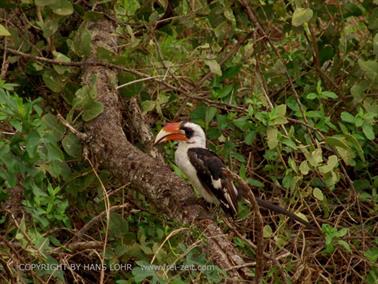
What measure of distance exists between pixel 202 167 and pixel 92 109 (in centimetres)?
53

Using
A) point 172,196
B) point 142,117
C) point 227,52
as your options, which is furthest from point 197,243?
point 227,52

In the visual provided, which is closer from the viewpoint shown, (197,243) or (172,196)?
(197,243)

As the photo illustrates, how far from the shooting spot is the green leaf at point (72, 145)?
343cm

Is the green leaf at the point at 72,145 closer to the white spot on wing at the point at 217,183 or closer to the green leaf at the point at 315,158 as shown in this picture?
the white spot on wing at the point at 217,183

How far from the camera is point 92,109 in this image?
11.1 feet

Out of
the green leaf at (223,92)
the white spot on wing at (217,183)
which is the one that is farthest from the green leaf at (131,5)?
the white spot on wing at (217,183)

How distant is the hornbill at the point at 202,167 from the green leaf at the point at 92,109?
403mm

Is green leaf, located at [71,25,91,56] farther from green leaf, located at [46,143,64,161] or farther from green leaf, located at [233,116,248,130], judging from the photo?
green leaf, located at [46,143,64,161]

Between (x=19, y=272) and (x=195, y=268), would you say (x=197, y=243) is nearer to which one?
(x=195, y=268)

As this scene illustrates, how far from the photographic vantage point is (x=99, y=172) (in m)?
3.63

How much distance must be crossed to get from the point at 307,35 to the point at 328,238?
4.04 feet

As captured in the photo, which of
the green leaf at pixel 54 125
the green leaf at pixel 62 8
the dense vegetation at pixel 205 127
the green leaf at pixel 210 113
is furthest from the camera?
the green leaf at pixel 210 113

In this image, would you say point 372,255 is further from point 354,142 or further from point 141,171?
point 141,171

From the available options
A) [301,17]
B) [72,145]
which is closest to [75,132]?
[72,145]
